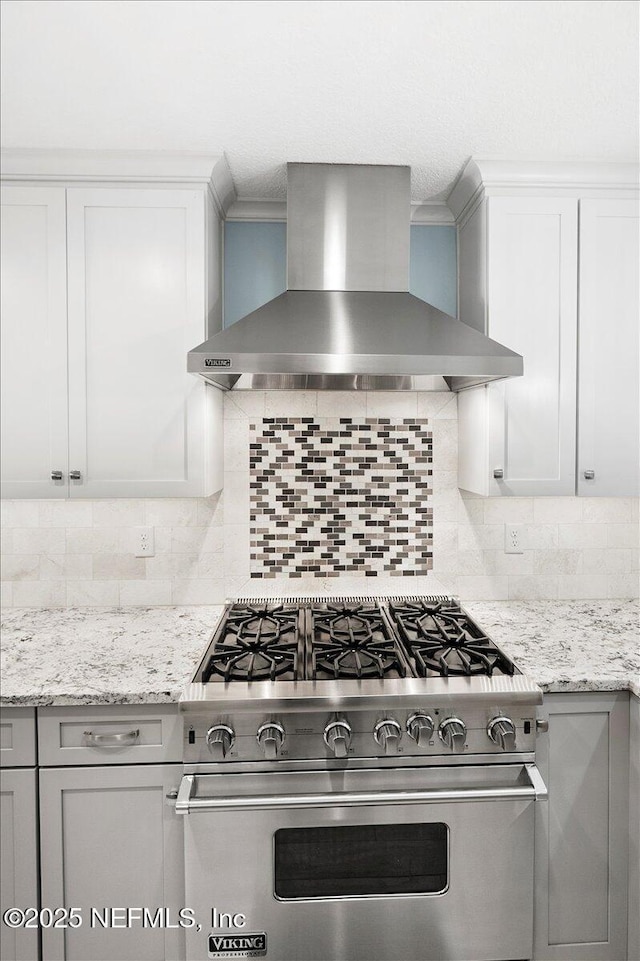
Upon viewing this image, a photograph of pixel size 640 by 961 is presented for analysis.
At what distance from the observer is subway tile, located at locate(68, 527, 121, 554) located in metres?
2.32

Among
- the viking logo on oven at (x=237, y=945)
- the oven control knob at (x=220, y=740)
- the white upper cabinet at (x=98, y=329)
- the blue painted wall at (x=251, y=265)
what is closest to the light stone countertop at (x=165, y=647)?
the oven control knob at (x=220, y=740)

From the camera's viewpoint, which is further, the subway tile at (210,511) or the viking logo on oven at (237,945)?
the subway tile at (210,511)

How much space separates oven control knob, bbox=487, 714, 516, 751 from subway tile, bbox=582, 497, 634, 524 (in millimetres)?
1104

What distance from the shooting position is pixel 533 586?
2.43m

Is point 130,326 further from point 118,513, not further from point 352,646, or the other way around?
point 352,646

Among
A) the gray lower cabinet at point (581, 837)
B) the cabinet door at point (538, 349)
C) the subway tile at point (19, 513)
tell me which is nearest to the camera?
the gray lower cabinet at point (581, 837)

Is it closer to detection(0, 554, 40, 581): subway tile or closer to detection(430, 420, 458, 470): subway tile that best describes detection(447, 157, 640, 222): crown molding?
detection(430, 420, 458, 470): subway tile

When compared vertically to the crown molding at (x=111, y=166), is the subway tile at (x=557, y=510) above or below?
below

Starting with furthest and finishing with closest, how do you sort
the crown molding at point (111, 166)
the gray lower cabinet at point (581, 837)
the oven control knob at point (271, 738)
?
1. the crown molding at point (111, 166)
2. the gray lower cabinet at point (581, 837)
3. the oven control knob at point (271, 738)

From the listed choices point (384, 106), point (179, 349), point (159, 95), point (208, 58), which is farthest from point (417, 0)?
point (179, 349)

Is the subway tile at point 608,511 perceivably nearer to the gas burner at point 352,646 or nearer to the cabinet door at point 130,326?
the gas burner at point 352,646

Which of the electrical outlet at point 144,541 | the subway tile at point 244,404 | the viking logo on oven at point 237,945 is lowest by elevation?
the viking logo on oven at point 237,945

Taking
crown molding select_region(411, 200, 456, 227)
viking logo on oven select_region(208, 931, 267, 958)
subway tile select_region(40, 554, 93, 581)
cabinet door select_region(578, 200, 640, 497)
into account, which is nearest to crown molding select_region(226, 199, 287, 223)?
crown molding select_region(411, 200, 456, 227)

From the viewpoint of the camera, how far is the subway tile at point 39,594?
2.31 meters
